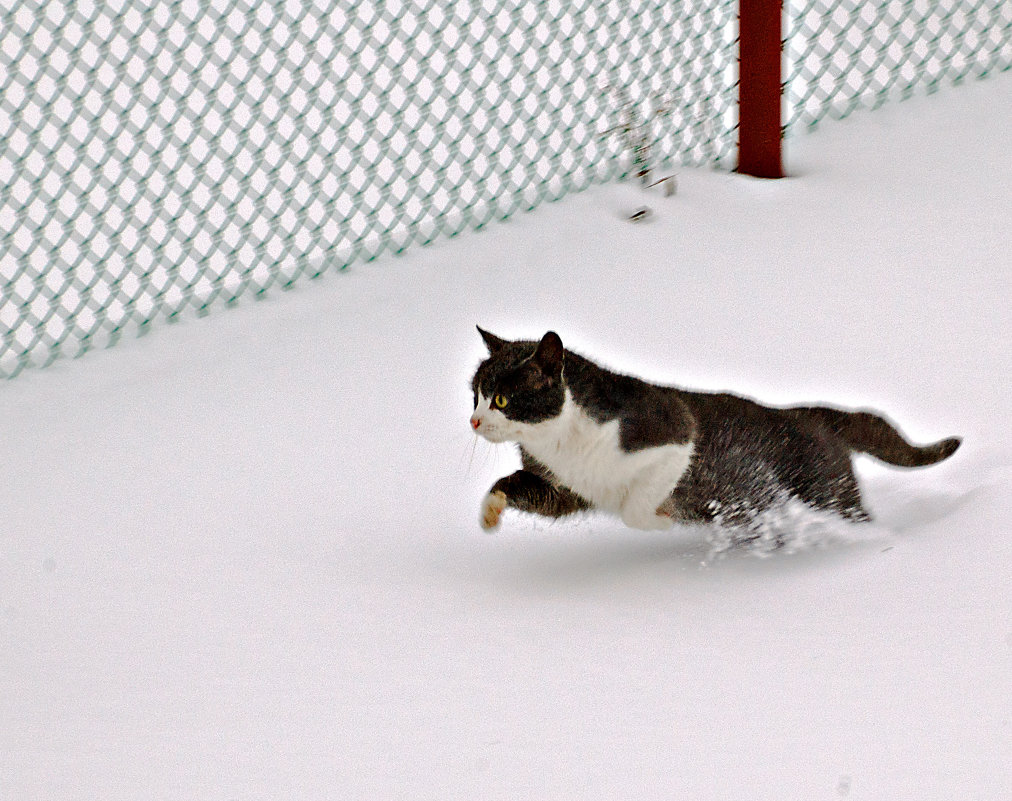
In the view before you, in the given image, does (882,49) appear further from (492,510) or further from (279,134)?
Result: (492,510)

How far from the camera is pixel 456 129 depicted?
4977mm

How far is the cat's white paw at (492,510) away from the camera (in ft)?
8.84

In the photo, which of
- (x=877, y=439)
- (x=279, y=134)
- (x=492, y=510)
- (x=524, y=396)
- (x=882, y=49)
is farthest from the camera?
(x=882, y=49)

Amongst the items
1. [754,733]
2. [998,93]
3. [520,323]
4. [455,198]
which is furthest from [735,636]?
[998,93]

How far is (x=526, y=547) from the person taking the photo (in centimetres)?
299

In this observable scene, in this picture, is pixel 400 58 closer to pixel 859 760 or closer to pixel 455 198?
pixel 455 198

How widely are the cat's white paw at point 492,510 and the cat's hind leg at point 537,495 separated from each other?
3 centimetres

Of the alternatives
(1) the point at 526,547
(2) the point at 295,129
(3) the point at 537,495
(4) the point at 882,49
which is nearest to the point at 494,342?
(3) the point at 537,495

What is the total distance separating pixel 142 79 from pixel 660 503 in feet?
8.70

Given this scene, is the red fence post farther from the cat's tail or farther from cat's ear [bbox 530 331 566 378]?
cat's ear [bbox 530 331 566 378]

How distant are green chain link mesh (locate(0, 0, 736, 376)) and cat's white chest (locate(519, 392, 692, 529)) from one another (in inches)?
82.0

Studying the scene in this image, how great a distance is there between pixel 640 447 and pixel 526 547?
0.49m

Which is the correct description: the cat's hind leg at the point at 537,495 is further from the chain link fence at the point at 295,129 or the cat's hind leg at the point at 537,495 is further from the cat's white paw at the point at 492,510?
the chain link fence at the point at 295,129

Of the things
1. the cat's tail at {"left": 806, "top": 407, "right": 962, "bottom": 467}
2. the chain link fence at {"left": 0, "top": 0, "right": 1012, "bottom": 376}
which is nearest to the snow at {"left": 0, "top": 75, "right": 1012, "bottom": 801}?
the cat's tail at {"left": 806, "top": 407, "right": 962, "bottom": 467}
